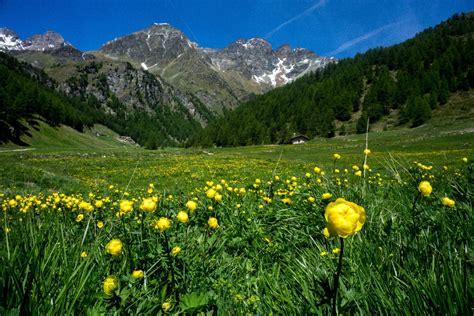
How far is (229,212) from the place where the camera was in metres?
3.70

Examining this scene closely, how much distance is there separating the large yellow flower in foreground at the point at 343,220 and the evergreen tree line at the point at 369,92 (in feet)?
289

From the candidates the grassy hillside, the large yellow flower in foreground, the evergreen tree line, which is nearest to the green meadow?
the large yellow flower in foreground

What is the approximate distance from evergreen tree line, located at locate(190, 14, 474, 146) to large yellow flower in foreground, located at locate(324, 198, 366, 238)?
8799 cm

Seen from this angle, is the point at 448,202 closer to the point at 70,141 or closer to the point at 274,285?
the point at 274,285

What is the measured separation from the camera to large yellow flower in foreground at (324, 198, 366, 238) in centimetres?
107

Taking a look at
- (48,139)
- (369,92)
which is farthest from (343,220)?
(369,92)

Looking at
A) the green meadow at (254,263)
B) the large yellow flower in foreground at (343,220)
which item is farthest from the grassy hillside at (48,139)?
the large yellow flower in foreground at (343,220)

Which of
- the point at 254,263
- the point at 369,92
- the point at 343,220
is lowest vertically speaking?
the point at 254,263

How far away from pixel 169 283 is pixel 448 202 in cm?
234

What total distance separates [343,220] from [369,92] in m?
114

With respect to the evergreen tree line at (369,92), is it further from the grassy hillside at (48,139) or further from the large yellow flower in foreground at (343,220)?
the large yellow flower in foreground at (343,220)

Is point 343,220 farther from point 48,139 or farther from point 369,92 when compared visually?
point 369,92

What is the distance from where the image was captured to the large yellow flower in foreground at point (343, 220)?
3.50 feet

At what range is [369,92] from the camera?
100938mm
